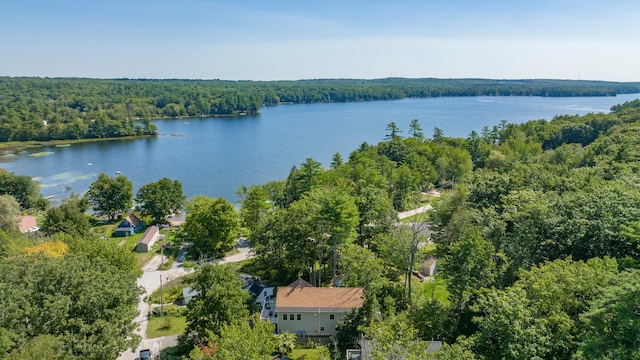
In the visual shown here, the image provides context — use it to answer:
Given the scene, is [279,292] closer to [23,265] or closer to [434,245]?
[23,265]

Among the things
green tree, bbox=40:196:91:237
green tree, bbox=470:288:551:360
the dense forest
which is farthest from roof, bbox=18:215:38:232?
green tree, bbox=470:288:551:360

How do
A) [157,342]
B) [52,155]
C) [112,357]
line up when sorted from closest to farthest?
[112,357] < [157,342] < [52,155]

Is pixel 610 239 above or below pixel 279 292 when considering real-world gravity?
above

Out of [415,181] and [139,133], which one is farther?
[139,133]

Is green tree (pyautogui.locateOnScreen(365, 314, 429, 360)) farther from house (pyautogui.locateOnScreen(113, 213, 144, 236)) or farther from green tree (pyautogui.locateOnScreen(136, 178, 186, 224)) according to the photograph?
green tree (pyautogui.locateOnScreen(136, 178, 186, 224))

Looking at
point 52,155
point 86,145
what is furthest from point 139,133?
point 52,155

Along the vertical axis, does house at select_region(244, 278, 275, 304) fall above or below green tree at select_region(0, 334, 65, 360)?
below

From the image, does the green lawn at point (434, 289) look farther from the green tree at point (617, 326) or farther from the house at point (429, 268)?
the green tree at point (617, 326)

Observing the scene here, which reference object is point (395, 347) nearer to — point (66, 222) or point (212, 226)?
point (212, 226)
